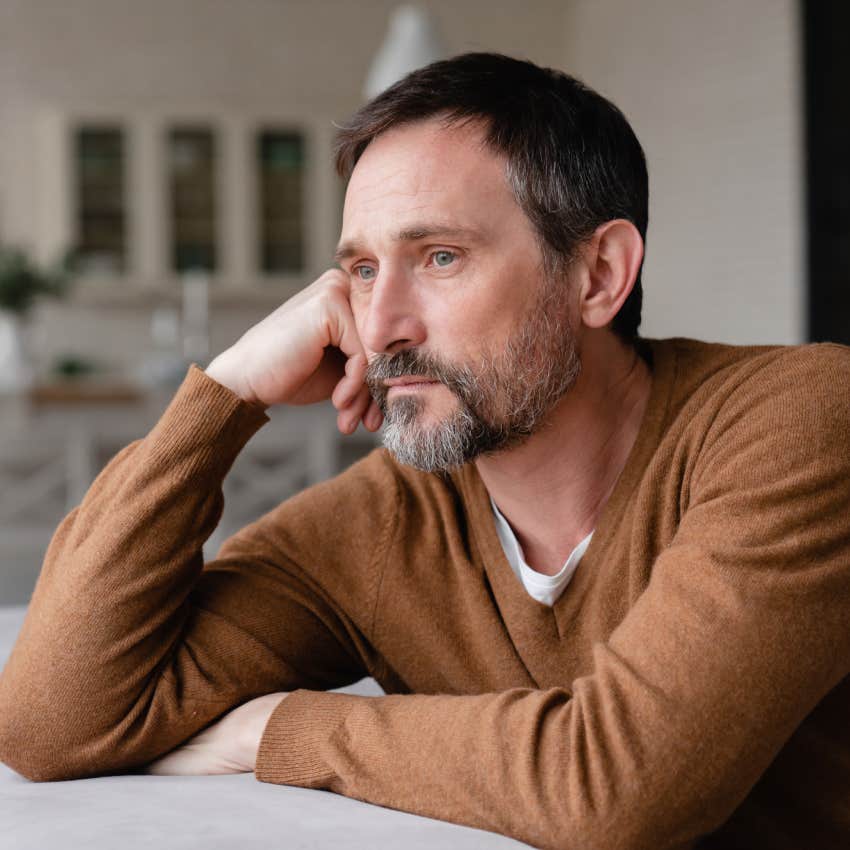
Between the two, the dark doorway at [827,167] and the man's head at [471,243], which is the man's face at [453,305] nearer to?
the man's head at [471,243]

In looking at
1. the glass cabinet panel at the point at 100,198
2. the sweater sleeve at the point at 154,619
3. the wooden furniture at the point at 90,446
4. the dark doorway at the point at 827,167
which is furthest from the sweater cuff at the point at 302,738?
Answer: the glass cabinet panel at the point at 100,198

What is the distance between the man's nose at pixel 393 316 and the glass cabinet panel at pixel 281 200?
18.4 feet

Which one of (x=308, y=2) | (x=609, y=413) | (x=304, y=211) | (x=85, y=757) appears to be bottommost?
(x=85, y=757)

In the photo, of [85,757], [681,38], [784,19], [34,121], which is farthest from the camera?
[34,121]

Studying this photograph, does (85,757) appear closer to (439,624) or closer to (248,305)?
(439,624)

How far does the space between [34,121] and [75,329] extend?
1.16 meters

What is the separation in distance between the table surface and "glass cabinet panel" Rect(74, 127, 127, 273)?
559 centimetres

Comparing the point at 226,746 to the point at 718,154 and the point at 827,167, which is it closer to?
the point at 827,167

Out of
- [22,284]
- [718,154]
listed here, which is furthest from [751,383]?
[718,154]

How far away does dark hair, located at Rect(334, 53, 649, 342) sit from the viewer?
133 centimetres

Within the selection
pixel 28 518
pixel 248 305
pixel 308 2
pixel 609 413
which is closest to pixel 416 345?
pixel 609 413

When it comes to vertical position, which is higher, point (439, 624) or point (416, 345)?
point (416, 345)

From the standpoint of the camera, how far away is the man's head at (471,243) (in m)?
1.28

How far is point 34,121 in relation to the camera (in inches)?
257
